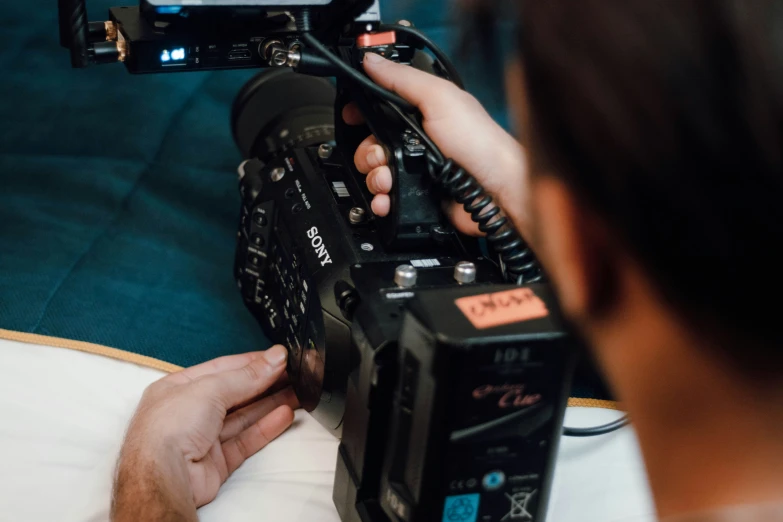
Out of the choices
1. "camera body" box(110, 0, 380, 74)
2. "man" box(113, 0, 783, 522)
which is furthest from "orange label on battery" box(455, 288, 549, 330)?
Answer: "camera body" box(110, 0, 380, 74)

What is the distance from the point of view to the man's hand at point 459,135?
0.92m

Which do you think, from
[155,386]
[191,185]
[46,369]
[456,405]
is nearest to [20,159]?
[191,185]

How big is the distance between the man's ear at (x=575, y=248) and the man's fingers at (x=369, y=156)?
0.43 meters

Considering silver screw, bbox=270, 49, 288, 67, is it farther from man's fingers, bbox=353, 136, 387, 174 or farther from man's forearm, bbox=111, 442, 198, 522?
man's forearm, bbox=111, 442, 198, 522

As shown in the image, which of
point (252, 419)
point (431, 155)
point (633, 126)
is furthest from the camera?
point (252, 419)

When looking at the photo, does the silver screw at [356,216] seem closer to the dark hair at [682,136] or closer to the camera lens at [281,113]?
the camera lens at [281,113]

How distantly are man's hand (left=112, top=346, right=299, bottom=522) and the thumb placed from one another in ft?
1.04

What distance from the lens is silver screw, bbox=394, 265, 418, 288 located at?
75 cm

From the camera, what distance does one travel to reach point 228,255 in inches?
49.1

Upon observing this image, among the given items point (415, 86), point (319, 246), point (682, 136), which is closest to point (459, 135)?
point (415, 86)

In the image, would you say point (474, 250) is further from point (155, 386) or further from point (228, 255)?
point (228, 255)

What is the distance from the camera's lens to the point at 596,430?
0.92 meters

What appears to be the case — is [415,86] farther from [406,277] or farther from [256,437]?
[256,437]

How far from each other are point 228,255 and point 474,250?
500mm
